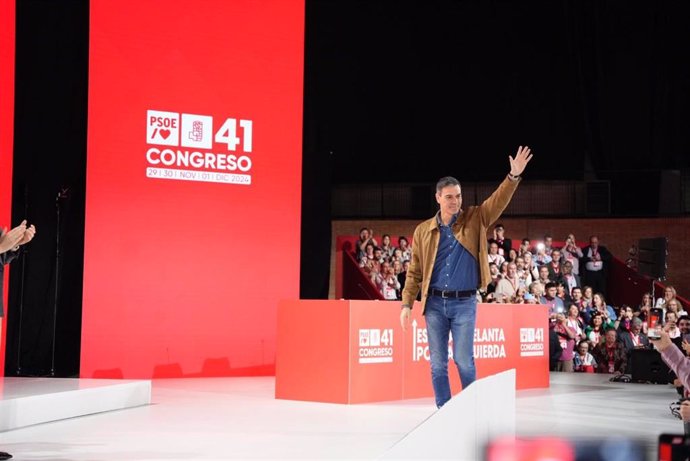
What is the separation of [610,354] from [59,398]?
7.80 metres

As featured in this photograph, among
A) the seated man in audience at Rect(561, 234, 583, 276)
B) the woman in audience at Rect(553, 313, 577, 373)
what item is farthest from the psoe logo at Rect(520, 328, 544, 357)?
the seated man in audience at Rect(561, 234, 583, 276)

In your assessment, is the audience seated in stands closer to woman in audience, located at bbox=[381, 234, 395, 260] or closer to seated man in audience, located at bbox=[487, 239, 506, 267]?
seated man in audience, located at bbox=[487, 239, 506, 267]

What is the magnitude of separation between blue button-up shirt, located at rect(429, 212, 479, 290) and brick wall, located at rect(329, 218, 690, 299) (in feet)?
40.7

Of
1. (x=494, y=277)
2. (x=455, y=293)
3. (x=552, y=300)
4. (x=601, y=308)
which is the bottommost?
(x=601, y=308)

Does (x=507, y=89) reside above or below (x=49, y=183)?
above

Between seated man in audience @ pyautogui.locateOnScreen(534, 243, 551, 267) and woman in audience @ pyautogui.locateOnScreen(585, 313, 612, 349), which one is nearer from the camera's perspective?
woman in audience @ pyautogui.locateOnScreen(585, 313, 612, 349)


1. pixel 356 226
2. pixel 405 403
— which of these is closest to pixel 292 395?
pixel 405 403

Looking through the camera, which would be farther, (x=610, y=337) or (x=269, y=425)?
(x=610, y=337)

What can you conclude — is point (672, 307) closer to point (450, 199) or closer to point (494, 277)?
point (494, 277)

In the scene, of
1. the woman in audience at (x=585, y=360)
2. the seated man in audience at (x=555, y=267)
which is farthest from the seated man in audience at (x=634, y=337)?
the seated man in audience at (x=555, y=267)

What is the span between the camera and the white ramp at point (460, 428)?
229 cm

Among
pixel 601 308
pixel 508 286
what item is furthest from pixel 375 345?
pixel 601 308

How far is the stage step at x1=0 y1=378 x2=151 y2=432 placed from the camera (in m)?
5.84

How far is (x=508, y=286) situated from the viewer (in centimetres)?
1274
